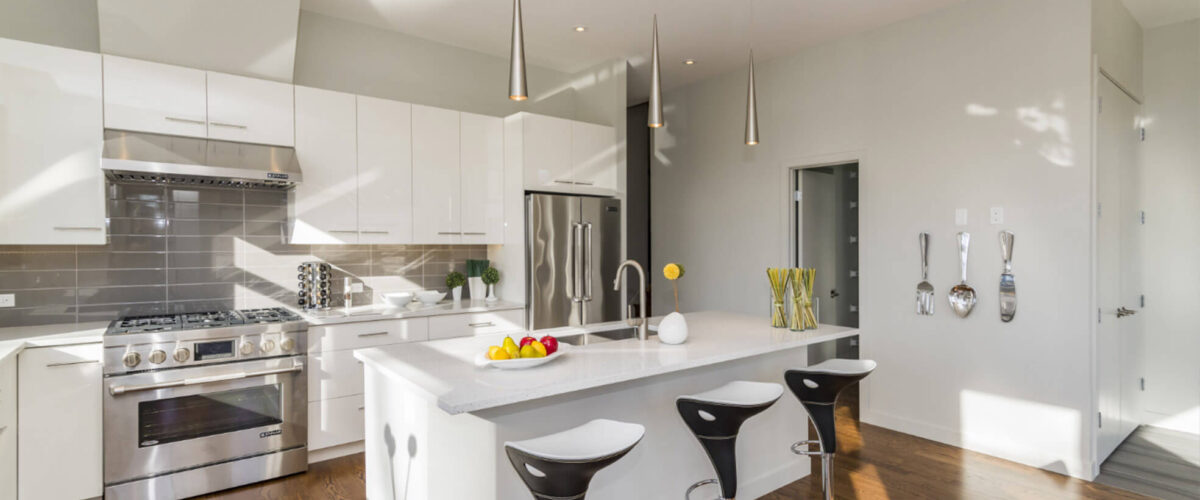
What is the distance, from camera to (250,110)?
3.29m

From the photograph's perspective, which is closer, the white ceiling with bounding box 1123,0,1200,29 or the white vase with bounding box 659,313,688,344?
the white vase with bounding box 659,313,688,344

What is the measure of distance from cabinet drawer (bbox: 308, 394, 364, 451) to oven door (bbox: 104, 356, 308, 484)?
0.19 feet

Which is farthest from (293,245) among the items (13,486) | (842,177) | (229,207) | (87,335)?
(842,177)

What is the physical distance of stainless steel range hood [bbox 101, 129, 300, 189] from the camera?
2.87 meters

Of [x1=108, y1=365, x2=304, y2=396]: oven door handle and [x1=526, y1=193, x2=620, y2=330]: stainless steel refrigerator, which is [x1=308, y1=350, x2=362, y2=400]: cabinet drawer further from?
[x1=526, y1=193, x2=620, y2=330]: stainless steel refrigerator

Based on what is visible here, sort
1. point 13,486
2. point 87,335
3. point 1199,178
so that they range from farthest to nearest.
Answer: point 1199,178, point 87,335, point 13,486

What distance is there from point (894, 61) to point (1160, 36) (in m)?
1.85

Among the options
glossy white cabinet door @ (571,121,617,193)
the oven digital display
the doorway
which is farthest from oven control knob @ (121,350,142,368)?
the doorway

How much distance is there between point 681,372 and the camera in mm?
2621

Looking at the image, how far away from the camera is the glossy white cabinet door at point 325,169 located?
137 inches

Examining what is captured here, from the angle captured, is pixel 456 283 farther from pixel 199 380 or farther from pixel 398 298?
pixel 199 380

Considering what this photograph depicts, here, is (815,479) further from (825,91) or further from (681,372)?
(825,91)

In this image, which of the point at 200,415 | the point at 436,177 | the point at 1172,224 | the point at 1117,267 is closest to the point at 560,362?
the point at 200,415

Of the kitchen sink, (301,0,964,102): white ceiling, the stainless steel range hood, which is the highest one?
(301,0,964,102): white ceiling
